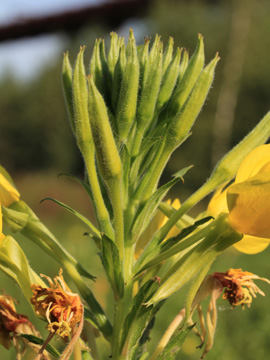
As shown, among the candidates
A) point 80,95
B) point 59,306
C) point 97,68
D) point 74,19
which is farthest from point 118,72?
point 74,19

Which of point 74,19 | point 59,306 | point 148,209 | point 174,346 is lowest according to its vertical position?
point 174,346

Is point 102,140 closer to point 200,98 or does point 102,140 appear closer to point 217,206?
point 200,98

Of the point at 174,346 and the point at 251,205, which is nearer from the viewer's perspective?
the point at 251,205

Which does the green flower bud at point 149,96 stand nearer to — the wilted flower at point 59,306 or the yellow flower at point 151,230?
the yellow flower at point 151,230

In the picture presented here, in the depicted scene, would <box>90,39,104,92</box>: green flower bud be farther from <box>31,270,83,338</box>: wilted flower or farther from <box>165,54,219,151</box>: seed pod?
<box>31,270,83,338</box>: wilted flower

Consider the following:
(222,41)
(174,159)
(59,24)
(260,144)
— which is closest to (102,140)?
(260,144)

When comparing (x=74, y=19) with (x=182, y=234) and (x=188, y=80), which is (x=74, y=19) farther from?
(x=182, y=234)
